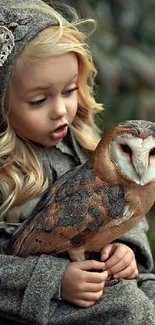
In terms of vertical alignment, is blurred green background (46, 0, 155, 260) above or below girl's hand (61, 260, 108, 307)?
below

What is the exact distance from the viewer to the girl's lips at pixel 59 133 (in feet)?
6.23

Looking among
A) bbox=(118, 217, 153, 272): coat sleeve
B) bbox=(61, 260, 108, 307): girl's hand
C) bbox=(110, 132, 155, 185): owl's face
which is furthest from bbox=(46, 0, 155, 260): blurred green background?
bbox=(110, 132, 155, 185): owl's face

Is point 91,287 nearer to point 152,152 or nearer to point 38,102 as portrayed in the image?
point 152,152

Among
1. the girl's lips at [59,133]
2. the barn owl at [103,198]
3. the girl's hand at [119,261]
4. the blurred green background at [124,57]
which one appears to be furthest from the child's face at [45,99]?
the blurred green background at [124,57]

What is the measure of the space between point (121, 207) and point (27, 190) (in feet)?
0.96

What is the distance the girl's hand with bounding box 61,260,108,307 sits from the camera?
69.4 inches

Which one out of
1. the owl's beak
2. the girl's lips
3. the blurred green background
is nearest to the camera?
the owl's beak

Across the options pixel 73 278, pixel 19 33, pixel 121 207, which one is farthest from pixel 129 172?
pixel 19 33

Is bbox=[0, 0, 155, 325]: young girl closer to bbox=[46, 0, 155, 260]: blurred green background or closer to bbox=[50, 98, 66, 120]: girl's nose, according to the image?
bbox=[50, 98, 66, 120]: girl's nose

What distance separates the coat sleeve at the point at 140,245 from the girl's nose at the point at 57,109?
0.35 meters

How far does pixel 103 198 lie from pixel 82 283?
0.20m

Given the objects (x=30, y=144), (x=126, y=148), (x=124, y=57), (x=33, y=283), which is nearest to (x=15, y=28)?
(x=30, y=144)

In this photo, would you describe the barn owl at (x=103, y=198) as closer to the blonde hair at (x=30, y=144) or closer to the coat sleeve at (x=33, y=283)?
the coat sleeve at (x=33, y=283)

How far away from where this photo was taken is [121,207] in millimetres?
1703
